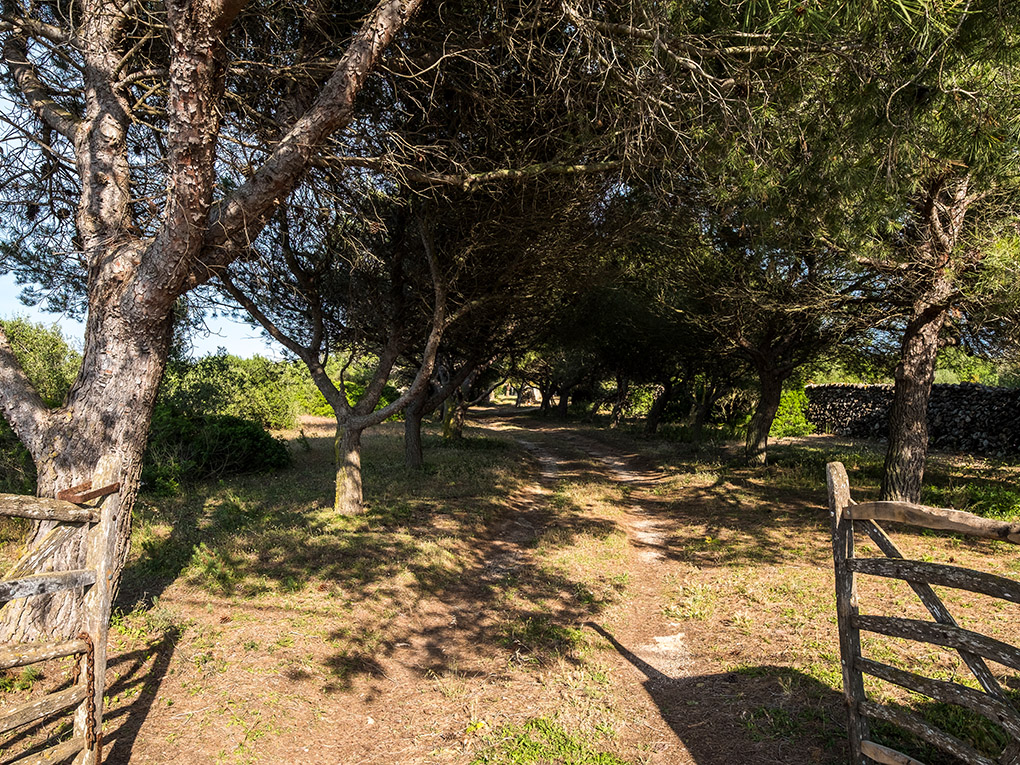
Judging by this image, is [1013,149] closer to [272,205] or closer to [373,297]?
[272,205]

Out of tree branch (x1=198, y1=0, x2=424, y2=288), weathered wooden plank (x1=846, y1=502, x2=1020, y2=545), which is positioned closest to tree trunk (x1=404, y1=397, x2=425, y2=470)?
tree branch (x1=198, y1=0, x2=424, y2=288)

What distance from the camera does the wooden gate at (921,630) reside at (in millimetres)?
2863

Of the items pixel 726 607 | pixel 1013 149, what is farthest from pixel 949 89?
pixel 726 607

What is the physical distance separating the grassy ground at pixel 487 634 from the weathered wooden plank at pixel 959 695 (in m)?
0.78

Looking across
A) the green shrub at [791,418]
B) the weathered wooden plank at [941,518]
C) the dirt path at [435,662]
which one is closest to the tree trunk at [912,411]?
the dirt path at [435,662]

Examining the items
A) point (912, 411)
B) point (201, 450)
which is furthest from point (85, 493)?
point (912, 411)

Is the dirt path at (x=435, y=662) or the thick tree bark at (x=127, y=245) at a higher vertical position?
the thick tree bark at (x=127, y=245)

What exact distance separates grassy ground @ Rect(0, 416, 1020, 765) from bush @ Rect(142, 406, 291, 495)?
114 cm

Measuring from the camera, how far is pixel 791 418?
29.0 m

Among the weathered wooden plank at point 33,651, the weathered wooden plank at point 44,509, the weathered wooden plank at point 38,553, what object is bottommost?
the weathered wooden plank at point 33,651

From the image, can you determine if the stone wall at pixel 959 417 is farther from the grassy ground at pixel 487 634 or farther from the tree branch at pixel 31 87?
the tree branch at pixel 31 87

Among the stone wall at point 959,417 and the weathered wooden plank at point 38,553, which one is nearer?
the weathered wooden plank at point 38,553

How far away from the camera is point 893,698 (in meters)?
4.38

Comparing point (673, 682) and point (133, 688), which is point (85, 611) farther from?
point (673, 682)
